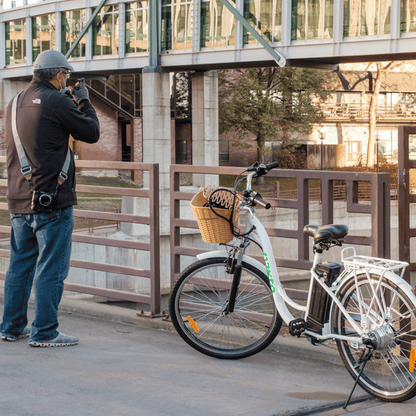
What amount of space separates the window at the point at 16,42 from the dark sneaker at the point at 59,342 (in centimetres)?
4021

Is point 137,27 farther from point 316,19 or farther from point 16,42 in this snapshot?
point 16,42

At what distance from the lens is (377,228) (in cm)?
548

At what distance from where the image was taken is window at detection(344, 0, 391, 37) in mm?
30219

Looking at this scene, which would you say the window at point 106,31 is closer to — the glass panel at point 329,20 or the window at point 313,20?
the window at point 313,20

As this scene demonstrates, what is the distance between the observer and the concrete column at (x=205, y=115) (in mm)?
38094

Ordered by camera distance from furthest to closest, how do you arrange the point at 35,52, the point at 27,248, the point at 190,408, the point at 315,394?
the point at 35,52 → the point at 27,248 → the point at 315,394 → the point at 190,408

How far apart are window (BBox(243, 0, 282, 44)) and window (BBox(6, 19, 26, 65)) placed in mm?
14914

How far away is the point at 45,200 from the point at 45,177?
0.16 metres

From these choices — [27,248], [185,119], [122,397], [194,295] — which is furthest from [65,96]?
[185,119]

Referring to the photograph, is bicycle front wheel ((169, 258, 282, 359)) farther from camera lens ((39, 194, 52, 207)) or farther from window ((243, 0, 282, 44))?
window ((243, 0, 282, 44))

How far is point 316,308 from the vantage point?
5.06m

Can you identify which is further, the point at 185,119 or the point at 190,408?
the point at 185,119

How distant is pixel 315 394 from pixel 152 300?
7.33ft

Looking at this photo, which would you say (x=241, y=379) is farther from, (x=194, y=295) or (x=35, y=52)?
(x=35, y=52)
